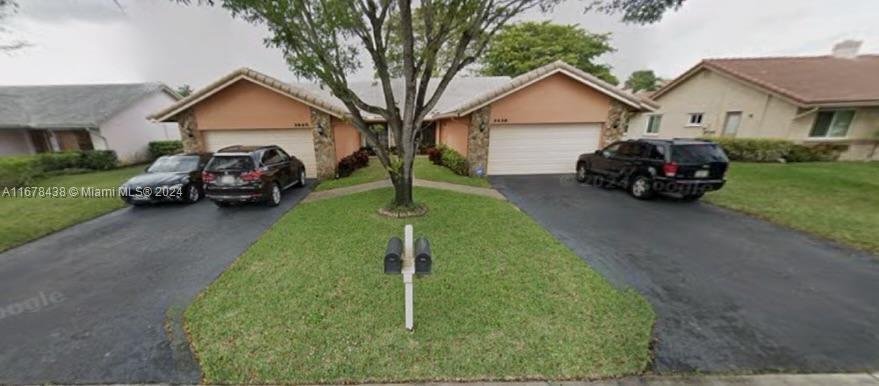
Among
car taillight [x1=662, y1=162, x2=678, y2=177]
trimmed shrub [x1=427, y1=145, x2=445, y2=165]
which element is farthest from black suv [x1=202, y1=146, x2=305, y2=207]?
car taillight [x1=662, y1=162, x2=678, y2=177]

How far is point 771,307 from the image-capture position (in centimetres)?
393

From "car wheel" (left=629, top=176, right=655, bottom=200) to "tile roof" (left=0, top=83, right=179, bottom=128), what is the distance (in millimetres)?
24458

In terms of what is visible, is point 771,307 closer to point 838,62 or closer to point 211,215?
point 211,215

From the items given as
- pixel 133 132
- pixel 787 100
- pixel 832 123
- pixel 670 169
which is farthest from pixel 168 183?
pixel 832 123

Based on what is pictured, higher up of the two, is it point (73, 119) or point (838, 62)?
point (838, 62)

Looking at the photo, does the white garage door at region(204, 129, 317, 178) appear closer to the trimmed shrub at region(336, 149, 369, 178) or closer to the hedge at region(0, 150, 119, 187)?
the trimmed shrub at region(336, 149, 369, 178)

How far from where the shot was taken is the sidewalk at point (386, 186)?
31.7 feet

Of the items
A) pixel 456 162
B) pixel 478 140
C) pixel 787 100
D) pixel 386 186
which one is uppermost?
pixel 787 100

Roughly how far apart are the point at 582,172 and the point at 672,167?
11.7 ft

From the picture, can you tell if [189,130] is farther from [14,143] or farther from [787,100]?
[787,100]

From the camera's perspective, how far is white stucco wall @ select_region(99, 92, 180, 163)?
1689cm

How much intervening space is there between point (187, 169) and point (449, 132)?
11.7 meters

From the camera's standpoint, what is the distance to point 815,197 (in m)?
8.62

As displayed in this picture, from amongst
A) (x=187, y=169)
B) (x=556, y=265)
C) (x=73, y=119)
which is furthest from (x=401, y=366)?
(x=73, y=119)
